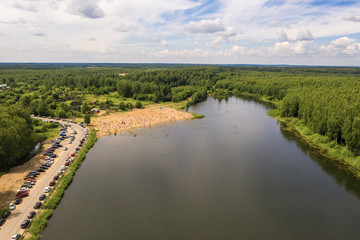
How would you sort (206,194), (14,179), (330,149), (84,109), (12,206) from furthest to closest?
(84,109) → (330,149) → (14,179) → (206,194) → (12,206)

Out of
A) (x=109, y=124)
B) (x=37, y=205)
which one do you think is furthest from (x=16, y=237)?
(x=109, y=124)

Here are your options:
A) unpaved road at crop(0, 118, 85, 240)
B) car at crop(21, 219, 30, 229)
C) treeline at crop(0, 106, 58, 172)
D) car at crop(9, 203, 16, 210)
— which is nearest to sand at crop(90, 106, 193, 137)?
unpaved road at crop(0, 118, 85, 240)

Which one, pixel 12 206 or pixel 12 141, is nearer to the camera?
pixel 12 206

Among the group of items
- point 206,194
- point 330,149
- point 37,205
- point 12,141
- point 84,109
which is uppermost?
point 12,141

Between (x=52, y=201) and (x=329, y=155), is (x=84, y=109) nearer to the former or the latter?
(x=52, y=201)

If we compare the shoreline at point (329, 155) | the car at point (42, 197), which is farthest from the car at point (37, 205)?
the shoreline at point (329, 155)

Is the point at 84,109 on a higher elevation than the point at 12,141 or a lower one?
lower

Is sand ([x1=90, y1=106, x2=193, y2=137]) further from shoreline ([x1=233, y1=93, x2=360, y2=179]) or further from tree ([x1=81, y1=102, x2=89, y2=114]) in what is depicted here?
shoreline ([x1=233, y1=93, x2=360, y2=179])
